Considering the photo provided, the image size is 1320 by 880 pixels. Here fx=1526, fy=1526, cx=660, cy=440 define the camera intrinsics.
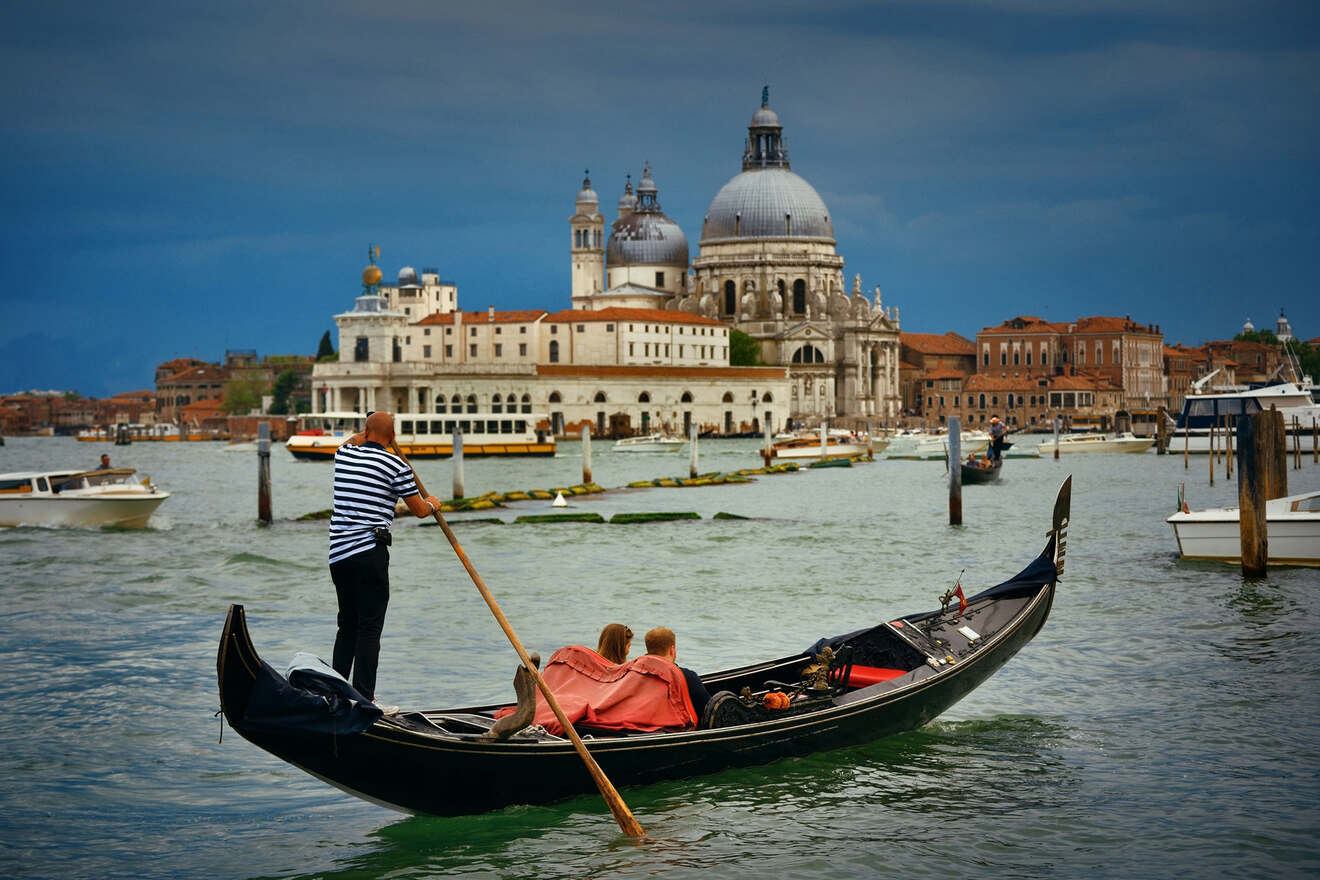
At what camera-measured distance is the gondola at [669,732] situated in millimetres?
6305

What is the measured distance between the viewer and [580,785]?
7.32 meters

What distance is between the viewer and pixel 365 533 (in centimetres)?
765

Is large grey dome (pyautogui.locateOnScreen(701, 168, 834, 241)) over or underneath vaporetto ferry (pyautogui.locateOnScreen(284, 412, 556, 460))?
over

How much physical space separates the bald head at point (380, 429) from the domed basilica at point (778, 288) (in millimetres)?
89316

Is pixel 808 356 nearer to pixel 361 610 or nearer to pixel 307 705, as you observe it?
pixel 361 610

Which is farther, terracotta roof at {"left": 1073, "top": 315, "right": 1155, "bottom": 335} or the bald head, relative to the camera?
terracotta roof at {"left": 1073, "top": 315, "right": 1155, "bottom": 335}

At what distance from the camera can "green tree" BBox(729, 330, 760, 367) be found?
96.6 meters

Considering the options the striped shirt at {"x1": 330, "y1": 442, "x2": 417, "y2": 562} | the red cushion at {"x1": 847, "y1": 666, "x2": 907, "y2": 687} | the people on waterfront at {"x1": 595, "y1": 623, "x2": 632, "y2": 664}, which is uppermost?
the striped shirt at {"x1": 330, "y1": 442, "x2": 417, "y2": 562}

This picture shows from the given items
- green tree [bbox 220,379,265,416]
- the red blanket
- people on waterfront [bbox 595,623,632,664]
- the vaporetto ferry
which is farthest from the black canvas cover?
green tree [bbox 220,379,265,416]

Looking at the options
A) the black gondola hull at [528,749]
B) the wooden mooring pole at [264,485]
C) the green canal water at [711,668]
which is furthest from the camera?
the wooden mooring pole at [264,485]

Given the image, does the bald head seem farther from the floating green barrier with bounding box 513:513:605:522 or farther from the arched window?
the arched window

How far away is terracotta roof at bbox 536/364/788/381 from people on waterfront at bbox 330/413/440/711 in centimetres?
7469

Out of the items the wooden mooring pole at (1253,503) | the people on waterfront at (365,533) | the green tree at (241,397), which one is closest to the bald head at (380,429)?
the people on waterfront at (365,533)

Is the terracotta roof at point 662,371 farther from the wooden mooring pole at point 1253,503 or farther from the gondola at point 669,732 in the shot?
the gondola at point 669,732
